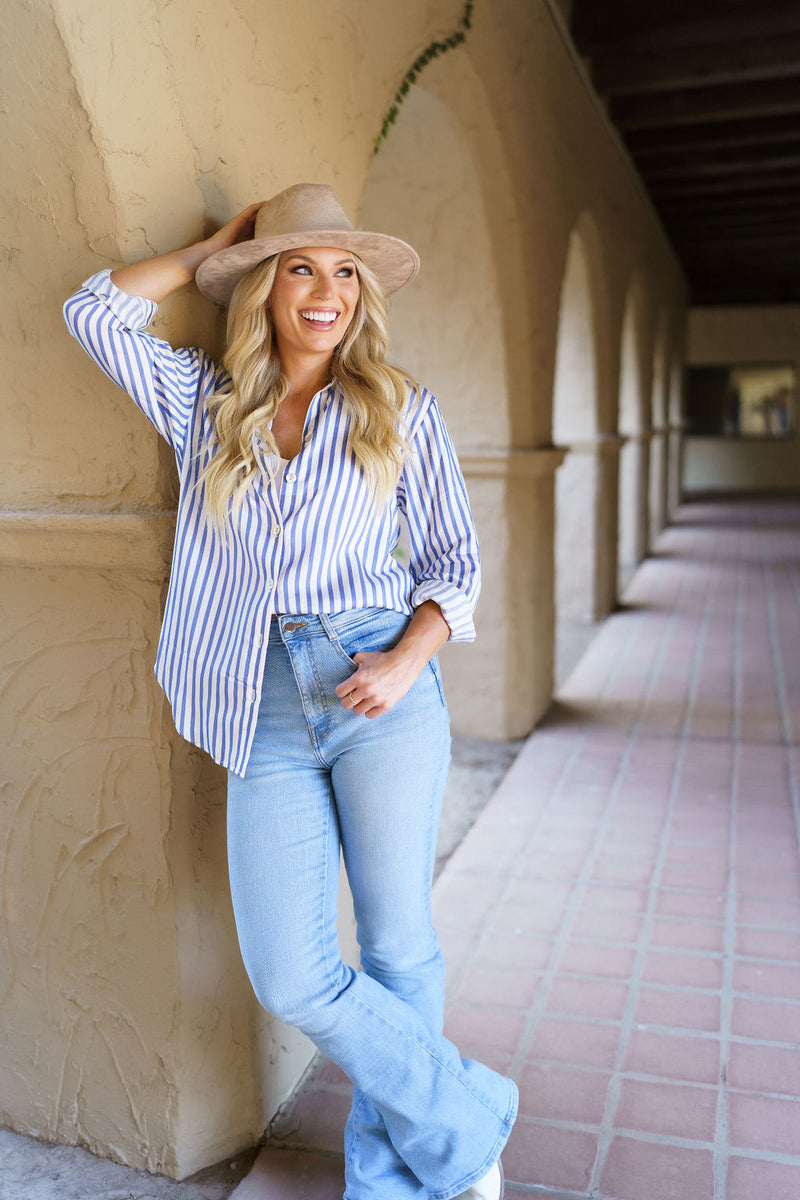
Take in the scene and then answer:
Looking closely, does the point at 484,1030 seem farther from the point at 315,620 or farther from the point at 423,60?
the point at 423,60

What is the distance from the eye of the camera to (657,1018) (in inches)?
110

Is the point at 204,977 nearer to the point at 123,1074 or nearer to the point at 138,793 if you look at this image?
the point at 123,1074

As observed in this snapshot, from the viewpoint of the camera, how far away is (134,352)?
1.81 m

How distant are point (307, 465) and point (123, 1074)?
4.43 ft

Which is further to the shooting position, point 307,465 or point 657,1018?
point 657,1018

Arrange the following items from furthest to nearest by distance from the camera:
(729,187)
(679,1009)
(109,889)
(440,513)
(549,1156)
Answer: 1. (729,187)
2. (679,1009)
3. (549,1156)
4. (109,889)
5. (440,513)

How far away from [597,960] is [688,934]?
0.35 meters

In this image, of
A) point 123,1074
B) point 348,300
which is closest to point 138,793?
point 123,1074

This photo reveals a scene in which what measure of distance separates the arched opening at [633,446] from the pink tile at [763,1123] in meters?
7.40

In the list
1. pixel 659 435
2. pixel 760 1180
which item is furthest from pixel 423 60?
pixel 659 435

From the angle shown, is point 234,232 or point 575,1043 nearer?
point 234,232

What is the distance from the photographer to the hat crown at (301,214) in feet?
6.13

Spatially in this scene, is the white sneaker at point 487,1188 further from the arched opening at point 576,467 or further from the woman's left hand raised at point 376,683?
the arched opening at point 576,467

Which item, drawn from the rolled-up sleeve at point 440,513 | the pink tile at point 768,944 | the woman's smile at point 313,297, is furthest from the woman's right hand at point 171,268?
the pink tile at point 768,944
